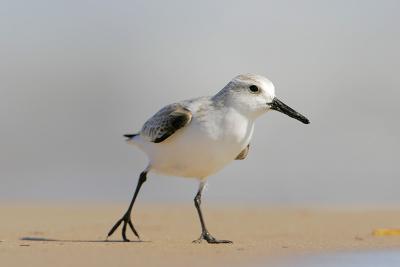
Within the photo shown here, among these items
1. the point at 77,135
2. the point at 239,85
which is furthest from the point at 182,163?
the point at 77,135

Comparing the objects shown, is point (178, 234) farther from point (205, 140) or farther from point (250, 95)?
point (250, 95)

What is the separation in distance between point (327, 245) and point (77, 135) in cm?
1169

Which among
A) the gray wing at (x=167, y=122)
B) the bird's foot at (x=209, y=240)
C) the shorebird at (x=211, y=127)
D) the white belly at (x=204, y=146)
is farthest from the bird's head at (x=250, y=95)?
the bird's foot at (x=209, y=240)

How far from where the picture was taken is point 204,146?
9.25 m

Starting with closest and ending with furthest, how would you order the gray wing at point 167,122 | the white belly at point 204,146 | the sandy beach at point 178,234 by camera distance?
the sandy beach at point 178,234, the white belly at point 204,146, the gray wing at point 167,122

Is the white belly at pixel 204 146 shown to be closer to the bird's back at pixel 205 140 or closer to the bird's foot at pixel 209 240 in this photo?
the bird's back at pixel 205 140


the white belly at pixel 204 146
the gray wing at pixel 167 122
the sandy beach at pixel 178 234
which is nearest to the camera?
the sandy beach at pixel 178 234

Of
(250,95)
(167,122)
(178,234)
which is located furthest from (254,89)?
(178,234)

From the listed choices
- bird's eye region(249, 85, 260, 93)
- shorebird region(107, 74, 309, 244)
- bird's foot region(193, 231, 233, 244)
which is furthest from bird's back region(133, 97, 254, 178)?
bird's foot region(193, 231, 233, 244)

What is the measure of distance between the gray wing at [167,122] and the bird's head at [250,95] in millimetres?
425

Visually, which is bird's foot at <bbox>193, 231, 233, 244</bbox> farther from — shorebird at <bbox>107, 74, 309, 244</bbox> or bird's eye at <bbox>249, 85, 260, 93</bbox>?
bird's eye at <bbox>249, 85, 260, 93</bbox>

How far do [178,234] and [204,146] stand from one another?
184 cm

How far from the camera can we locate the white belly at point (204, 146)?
9.25m

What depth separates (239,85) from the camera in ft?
31.0
